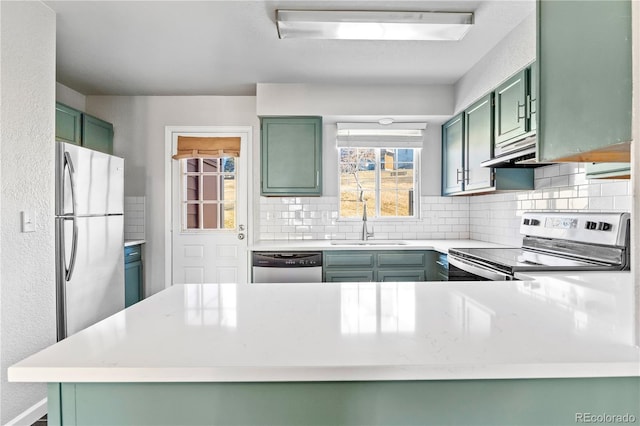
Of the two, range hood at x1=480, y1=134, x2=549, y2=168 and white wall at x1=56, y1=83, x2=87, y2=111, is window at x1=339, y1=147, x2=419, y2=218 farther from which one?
white wall at x1=56, y1=83, x2=87, y2=111

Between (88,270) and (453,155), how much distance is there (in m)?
3.19

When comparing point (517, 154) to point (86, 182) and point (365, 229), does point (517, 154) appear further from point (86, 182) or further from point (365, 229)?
point (86, 182)

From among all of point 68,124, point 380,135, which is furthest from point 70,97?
point 380,135

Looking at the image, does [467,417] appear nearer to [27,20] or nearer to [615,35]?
[615,35]

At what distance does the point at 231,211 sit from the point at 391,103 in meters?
1.94

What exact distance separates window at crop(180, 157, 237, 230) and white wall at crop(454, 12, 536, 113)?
233 cm

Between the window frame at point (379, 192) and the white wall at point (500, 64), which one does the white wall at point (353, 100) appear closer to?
the white wall at point (500, 64)

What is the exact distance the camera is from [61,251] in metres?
2.46

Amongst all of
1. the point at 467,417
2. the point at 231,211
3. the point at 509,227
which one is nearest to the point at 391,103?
the point at 509,227

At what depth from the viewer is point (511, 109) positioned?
246 centimetres

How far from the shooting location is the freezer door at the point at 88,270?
2473 mm

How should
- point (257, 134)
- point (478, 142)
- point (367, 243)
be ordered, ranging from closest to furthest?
point (478, 142) < point (367, 243) < point (257, 134)

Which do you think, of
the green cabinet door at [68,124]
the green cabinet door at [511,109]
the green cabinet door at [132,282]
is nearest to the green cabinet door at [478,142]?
the green cabinet door at [511,109]

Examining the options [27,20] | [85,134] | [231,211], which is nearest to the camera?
[27,20]
